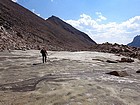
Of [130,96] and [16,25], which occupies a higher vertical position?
[16,25]

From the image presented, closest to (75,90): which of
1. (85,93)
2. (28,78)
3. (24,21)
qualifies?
(85,93)

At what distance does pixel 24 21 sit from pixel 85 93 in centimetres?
8966

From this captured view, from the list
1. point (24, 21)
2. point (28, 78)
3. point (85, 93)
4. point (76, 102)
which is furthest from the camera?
point (24, 21)

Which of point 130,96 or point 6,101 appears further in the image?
point 130,96

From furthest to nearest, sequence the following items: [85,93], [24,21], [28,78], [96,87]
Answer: [24,21]
[28,78]
[96,87]
[85,93]

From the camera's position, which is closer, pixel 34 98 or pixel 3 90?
pixel 34 98

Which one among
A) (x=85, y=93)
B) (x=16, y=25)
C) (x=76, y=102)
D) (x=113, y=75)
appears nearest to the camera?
(x=76, y=102)

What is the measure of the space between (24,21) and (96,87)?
88223 mm

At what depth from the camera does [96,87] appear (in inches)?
575

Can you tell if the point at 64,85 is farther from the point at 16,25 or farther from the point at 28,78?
the point at 16,25

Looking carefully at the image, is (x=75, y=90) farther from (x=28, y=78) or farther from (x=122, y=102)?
(x=28, y=78)

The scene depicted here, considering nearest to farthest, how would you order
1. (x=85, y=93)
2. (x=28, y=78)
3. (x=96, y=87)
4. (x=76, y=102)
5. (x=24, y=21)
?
(x=76, y=102)
(x=85, y=93)
(x=96, y=87)
(x=28, y=78)
(x=24, y=21)

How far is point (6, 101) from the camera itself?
11.4 metres

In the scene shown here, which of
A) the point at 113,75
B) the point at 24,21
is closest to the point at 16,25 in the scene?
the point at 24,21
